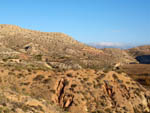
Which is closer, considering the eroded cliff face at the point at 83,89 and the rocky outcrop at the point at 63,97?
the rocky outcrop at the point at 63,97

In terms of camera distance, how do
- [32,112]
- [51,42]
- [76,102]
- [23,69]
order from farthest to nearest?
1. [51,42]
2. [23,69]
3. [76,102]
4. [32,112]

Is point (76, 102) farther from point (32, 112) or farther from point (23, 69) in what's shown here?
point (23, 69)

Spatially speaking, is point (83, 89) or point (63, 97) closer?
point (63, 97)

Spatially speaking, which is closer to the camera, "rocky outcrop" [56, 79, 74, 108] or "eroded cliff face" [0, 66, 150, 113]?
"rocky outcrop" [56, 79, 74, 108]

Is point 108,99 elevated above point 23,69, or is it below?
below

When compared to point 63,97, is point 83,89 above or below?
above

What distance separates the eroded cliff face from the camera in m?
28.6

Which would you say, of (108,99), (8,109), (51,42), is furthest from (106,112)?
(51,42)

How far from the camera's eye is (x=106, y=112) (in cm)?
2819

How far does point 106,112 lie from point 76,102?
4.10 m

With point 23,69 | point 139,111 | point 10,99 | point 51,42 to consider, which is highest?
point 51,42

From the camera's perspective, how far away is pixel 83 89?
30.9m

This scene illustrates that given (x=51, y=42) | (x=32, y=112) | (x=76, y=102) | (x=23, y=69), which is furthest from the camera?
(x=51, y=42)

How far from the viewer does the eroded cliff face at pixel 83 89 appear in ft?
93.8
